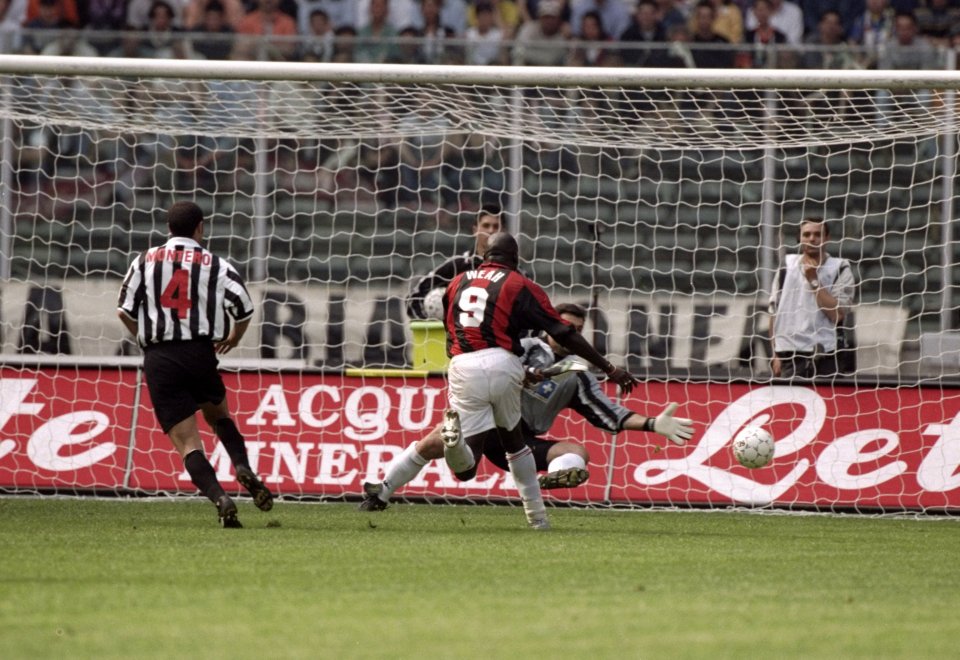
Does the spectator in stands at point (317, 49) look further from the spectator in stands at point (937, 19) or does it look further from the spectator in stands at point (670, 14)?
the spectator in stands at point (937, 19)

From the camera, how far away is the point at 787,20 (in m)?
16.7

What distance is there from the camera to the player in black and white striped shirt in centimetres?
918

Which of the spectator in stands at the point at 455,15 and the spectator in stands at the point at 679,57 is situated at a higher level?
the spectator in stands at the point at 455,15

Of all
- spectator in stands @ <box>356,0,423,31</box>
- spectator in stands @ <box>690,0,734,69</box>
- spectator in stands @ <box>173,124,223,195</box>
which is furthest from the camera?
spectator in stands @ <box>356,0,423,31</box>

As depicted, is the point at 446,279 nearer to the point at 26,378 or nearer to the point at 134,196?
the point at 26,378

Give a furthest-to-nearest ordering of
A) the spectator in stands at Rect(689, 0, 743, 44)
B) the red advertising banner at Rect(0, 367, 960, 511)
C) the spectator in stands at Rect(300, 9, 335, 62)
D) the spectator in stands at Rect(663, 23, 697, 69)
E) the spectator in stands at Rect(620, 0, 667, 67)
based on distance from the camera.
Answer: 1. the spectator in stands at Rect(689, 0, 743, 44)
2. the spectator in stands at Rect(620, 0, 667, 67)
3. the spectator in stands at Rect(300, 9, 335, 62)
4. the spectator in stands at Rect(663, 23, 697, 69)
5. the red advertising banner at Rect(0, 367, 960, 511)

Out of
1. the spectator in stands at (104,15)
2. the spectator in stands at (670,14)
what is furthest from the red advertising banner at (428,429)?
the spectator in stands at (104,15)

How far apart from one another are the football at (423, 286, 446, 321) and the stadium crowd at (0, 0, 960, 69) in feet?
13.2

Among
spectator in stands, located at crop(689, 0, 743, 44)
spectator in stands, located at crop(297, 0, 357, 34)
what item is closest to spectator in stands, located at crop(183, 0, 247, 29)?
spectator in stands, located at crop(297, 0, 357, 34)

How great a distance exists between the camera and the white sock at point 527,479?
8922 millimetres

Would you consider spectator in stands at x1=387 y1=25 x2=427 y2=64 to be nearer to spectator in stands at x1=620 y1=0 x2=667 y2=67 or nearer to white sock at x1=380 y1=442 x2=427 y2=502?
spectator in stands at x1=620 y1=0 x2=667 y2=67

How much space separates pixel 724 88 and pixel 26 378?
5841mm

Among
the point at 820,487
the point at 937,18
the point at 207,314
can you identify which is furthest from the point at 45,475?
the point at 937,18

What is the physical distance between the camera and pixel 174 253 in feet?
30.3
